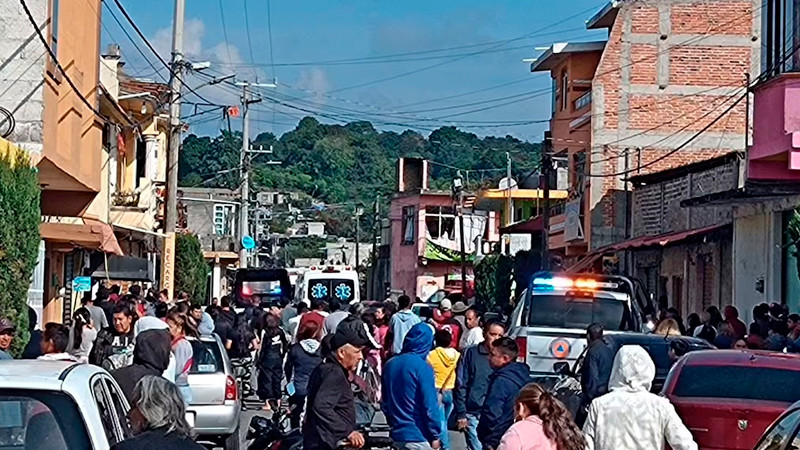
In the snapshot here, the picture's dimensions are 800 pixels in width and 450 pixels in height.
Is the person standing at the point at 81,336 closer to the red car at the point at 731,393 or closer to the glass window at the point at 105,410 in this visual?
the red car at the point at 731,393

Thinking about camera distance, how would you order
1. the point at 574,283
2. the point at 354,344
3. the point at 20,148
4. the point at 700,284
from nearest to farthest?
the point at 354,344
the point at 20,148
the point at 574,283
the point at 700,284

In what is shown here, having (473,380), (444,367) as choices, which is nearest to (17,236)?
(444,367)

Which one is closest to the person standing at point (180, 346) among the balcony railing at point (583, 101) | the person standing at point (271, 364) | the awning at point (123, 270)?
the person standing at point (271, 364)

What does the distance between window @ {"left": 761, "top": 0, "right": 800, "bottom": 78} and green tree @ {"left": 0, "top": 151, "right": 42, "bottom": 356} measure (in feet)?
36.5

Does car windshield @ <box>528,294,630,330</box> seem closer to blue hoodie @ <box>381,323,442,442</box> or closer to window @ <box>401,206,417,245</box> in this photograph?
blue hoodie @ <box>381,323,442,442</box>

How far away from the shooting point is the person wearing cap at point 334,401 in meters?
10.0

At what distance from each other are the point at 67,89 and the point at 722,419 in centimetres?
1535

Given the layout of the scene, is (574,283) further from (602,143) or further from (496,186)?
(496,186)

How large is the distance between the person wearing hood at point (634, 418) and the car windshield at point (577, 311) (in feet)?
39.3

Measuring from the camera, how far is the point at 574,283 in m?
21.7

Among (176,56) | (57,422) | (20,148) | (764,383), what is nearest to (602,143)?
(176,56)

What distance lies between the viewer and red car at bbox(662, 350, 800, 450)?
11.7 metres

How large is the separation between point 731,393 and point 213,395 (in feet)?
21.1

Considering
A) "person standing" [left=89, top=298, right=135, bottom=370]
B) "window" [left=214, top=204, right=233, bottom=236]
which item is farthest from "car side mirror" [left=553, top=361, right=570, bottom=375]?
"window" [left=214, top=204, right=233, bottom=236]
